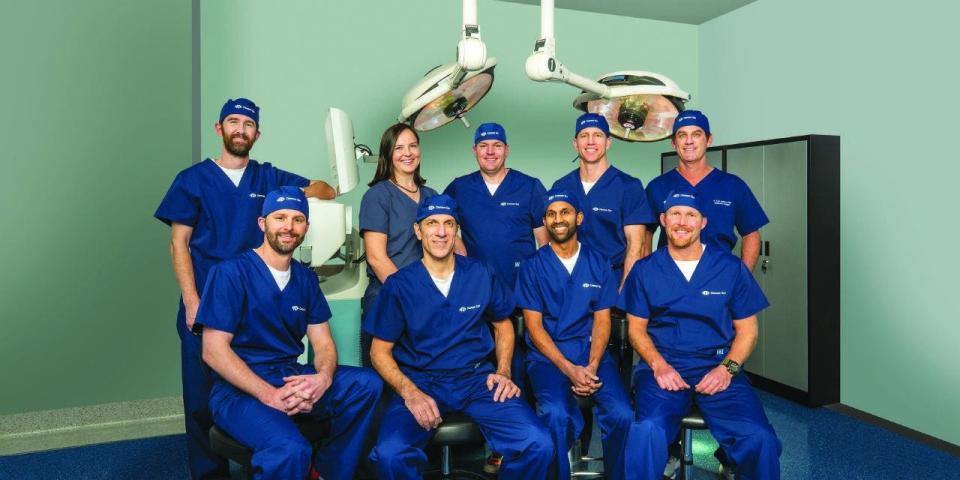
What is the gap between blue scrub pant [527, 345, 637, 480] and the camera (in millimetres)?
2154

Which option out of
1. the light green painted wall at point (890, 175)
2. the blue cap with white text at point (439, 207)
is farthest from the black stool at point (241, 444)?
the light green painted wall at point (890, 175)

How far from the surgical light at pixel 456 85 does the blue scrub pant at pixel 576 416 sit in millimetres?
1058

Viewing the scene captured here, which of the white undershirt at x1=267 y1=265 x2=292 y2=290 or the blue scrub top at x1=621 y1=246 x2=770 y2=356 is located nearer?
the white undershirt at x1=267 y1=265 x2=292 y2=290

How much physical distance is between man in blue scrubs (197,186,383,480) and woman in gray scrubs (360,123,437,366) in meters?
0.34

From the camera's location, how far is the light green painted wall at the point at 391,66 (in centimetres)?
354

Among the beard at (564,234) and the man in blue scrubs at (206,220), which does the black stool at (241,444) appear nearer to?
the man in blue scrubs at (206,220)

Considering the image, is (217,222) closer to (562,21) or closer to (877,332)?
(562,21)

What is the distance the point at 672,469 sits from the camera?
8.44 ft

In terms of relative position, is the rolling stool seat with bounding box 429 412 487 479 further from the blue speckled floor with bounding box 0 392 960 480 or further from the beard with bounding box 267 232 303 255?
the blue speckled floor with bounding box 0 392 960 480

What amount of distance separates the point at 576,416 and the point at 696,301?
0.52 metres

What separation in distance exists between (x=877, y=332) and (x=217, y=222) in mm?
2886

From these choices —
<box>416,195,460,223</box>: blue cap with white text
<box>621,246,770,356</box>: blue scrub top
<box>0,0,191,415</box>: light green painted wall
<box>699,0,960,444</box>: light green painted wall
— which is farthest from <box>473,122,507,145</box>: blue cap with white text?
<box>699,0,960,444</box>: light green painted wall

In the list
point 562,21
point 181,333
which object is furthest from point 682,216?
point 562,21

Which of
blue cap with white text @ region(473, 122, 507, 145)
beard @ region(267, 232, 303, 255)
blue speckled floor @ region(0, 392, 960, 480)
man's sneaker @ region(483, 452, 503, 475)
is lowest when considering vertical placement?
blue speckled floor @ region(0, 392, 960, 480)
